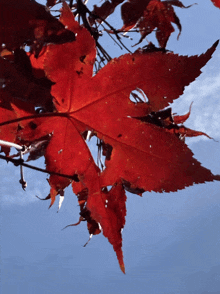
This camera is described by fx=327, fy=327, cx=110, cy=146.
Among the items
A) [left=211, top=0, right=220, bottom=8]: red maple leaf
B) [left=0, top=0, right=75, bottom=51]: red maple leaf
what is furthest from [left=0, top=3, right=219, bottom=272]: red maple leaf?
[left=211, top=0, right=220, bottom=8]: red maple leaf

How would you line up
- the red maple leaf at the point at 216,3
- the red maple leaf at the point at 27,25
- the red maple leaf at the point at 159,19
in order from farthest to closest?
the red maple leaf at the point at 159,19, the red maple leaf at the point at 216,3, the red maple leaf at the point at 27,25

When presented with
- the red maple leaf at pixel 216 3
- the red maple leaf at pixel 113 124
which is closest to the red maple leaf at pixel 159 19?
the red maple leaf at pixel 216 3

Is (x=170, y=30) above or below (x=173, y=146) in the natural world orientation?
above

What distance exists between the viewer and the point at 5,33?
43 cm

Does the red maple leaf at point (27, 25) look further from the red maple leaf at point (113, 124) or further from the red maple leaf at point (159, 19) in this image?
the red maple leaf at point (159, 19)

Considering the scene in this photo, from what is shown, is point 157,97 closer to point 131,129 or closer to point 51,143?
point 131,129

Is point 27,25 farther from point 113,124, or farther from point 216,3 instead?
point 216,3

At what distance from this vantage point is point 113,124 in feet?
1.75

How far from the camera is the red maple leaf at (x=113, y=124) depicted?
484mm

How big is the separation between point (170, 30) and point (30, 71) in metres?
0.45

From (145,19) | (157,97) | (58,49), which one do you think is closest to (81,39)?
(58,49)

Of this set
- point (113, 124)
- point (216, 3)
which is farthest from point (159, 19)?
point (113, 124)

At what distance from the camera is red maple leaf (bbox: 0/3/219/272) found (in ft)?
1.59

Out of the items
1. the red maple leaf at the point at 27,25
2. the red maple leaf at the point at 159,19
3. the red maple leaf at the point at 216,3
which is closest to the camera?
the red maple leaf at the point at 27,25
